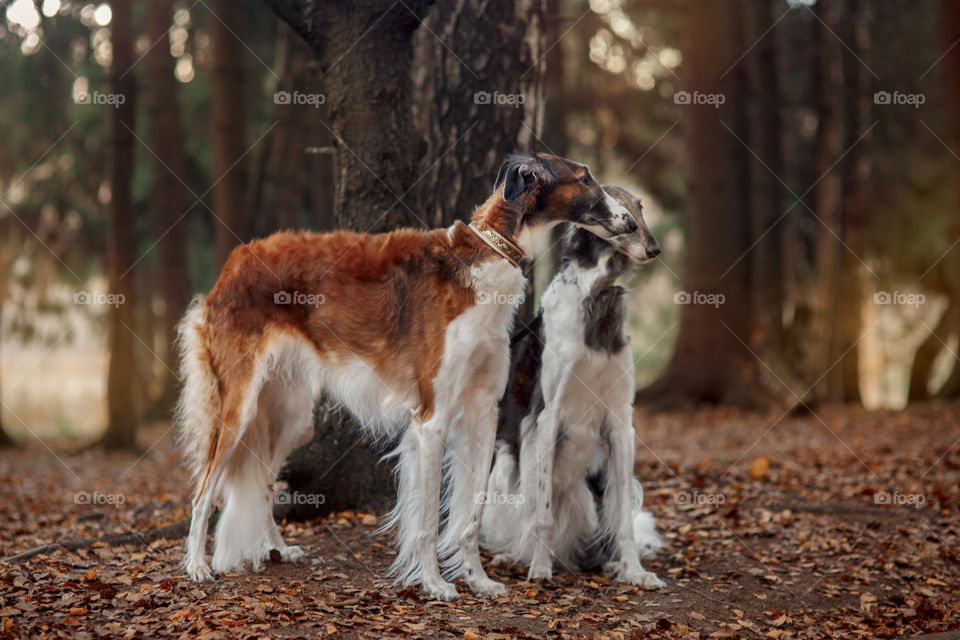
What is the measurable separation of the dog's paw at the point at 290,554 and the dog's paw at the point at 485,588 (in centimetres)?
100

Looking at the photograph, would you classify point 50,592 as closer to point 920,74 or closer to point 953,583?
point 953,583

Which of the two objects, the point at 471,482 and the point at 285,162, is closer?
the point at 471,482

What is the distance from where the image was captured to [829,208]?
13.6m

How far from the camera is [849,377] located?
14.3 m

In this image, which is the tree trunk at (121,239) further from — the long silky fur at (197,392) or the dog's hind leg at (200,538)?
the dog's hind leg at (200,538)

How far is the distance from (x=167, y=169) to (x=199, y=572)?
9087mm

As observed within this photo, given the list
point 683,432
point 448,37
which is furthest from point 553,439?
point 683,432

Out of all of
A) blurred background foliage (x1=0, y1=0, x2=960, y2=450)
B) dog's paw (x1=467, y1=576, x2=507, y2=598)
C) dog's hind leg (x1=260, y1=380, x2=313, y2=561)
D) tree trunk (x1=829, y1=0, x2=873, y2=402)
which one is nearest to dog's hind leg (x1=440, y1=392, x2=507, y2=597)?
dog's paw (x1=467, y1=576, x2=507, y2=598)

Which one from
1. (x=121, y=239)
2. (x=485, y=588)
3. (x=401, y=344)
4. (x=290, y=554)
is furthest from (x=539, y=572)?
(x=121, y=239)

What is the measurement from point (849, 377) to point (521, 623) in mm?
11994

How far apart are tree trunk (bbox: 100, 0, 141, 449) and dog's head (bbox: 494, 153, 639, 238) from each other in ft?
26.5

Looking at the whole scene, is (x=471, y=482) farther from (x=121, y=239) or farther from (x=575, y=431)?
(x=121, y=239)

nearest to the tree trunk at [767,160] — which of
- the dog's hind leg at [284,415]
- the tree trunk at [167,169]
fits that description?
the tree trunk at [167,169]

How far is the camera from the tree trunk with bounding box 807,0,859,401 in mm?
13438
